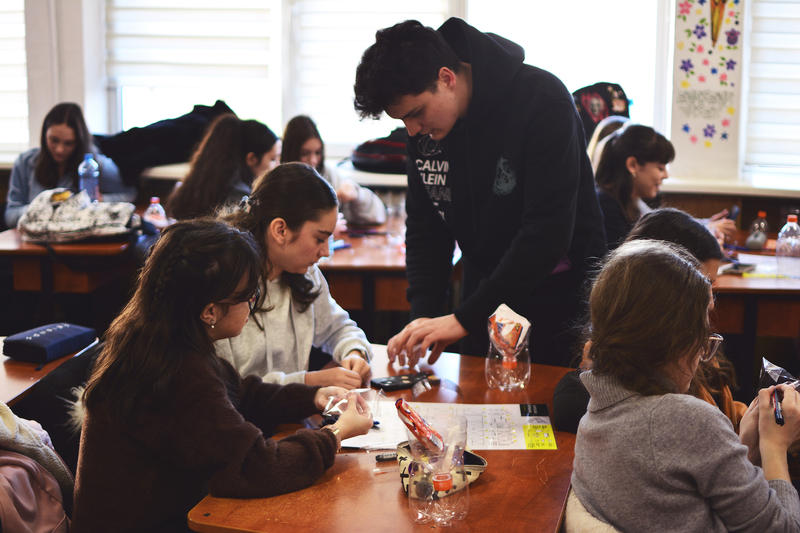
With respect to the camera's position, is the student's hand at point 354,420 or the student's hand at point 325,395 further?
the student's hand at point 325,395

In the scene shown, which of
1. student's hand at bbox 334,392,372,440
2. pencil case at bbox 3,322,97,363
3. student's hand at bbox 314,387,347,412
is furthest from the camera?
pencil case at bbox 3,322,97,363

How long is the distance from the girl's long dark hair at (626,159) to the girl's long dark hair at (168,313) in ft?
6.56

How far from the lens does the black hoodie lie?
80.9 inches

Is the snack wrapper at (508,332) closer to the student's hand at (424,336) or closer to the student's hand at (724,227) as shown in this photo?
the student's hand at (424,336)

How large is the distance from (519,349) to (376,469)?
1.89ft

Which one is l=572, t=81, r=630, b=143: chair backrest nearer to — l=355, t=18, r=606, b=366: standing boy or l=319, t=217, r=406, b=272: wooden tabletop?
l=319, t=217, r=406, b=272: wooden tabletop

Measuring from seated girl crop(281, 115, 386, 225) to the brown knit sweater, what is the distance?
2695 mm

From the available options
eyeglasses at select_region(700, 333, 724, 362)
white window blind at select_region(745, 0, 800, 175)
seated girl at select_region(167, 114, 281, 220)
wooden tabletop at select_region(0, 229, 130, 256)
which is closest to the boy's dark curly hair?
eyeglasses at select_region(700, 333, 724, 362)

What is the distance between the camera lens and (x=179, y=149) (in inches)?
205

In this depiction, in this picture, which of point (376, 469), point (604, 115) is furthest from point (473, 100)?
point (604, 115)

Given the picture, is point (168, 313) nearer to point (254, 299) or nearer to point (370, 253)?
point (254, 299)

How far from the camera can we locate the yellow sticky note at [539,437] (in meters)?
1.69

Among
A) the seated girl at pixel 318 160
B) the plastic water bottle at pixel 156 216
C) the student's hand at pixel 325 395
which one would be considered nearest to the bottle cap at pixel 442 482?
the student's hand at pixel 325 395

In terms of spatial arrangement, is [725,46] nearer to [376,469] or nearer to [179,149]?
[179,149]
